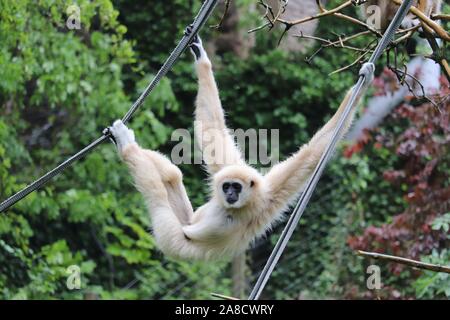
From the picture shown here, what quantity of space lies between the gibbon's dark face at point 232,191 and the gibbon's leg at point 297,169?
0.24m

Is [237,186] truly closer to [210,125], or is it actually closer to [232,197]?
[232,197]

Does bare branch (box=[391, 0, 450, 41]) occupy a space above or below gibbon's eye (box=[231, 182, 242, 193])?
above

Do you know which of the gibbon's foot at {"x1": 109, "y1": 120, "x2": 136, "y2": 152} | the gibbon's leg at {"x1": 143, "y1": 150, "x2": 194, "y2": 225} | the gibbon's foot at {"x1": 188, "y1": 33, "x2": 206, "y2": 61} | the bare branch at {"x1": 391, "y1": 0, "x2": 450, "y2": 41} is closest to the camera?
the bare branch at {"x1": 391, "y1": 0, "x2": 450, "y2": 41}

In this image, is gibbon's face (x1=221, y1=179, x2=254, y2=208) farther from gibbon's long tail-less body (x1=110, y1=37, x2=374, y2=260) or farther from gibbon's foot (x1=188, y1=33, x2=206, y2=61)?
gibbon's foot (x1=188, y1=33, x2=206, y2=61)

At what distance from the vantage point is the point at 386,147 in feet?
35.0

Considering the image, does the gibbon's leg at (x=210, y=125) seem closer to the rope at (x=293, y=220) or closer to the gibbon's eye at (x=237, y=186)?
the gibbon's eye at (x=237, y=186)

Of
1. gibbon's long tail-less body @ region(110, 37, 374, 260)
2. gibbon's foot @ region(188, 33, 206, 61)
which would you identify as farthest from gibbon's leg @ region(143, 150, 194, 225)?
gibbon's foot @ region(188, 33, 206, 61)

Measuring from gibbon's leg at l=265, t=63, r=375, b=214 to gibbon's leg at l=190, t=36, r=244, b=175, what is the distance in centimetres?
69

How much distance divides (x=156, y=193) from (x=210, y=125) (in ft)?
3.18

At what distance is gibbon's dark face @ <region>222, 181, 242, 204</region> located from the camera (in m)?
5.53

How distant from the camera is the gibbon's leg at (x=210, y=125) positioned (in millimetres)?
6234

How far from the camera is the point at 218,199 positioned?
5703 millimetres

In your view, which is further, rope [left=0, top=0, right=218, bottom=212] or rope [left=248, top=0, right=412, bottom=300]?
rope [left=0, top=0, right=218, bottom=212]
